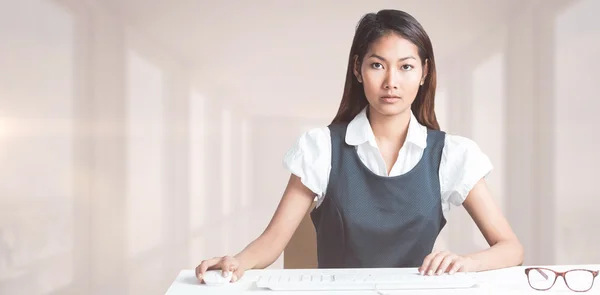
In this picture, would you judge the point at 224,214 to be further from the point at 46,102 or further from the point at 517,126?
the point at 517,126

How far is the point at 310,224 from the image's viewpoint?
2.08 metres

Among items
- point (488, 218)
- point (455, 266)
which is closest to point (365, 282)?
point (455, 266)

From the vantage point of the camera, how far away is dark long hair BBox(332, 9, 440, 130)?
5.78 ft

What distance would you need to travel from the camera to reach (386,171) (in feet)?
5.95

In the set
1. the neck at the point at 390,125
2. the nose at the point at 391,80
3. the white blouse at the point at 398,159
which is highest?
the nose at the point at 391,80

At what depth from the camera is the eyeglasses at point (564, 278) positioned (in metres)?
1.32

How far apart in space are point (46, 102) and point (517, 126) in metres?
2.08

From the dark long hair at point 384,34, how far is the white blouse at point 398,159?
6 centimetres

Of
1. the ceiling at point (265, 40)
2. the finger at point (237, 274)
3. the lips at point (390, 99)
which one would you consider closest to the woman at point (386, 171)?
the lips at point (390, 99)

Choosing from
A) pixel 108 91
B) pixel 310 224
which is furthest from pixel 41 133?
pixel 310 224

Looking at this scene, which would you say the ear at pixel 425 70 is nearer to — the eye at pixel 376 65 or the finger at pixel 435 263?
the eye at pixel 376 65

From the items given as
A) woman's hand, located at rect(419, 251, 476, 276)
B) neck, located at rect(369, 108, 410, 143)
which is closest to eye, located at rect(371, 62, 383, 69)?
neck, located at rect(369, 108, 410, 143)

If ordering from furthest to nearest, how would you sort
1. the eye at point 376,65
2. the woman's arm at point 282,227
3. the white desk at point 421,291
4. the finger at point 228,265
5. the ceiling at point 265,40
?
the ceiling at point 265,40
the eye at point 376,65
the woman's arm at point 282,227
the finger at point 228,265
the white desk at point 421,291

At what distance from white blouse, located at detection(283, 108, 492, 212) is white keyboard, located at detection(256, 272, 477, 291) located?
0.44m
